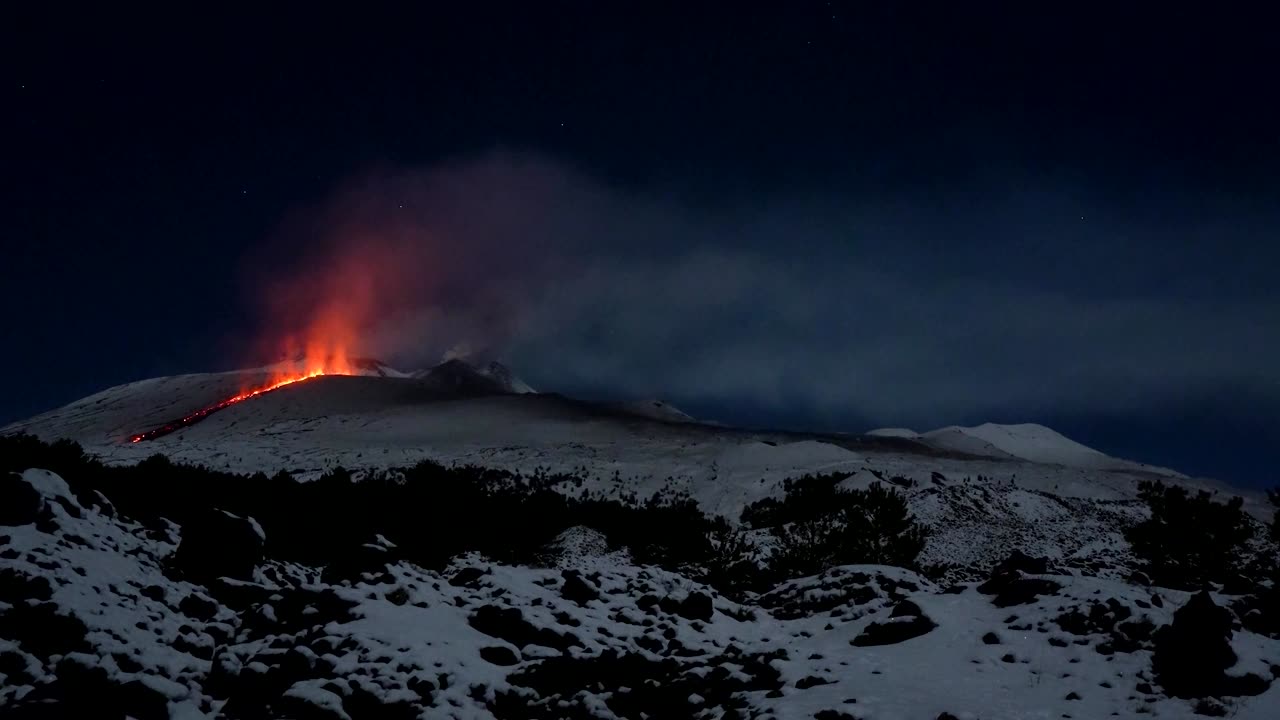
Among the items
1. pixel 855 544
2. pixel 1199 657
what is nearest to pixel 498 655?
pixel 1199 657

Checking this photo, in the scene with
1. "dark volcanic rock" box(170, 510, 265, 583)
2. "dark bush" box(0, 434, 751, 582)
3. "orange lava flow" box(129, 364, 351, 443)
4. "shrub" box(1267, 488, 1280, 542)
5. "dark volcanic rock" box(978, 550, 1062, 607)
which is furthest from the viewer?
"orange lava flow" box(129, 364, 351, 443)

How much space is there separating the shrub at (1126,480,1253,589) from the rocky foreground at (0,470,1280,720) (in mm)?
9561

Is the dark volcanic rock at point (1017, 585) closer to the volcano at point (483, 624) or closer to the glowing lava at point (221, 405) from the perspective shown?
the volcano at point (483, 624)

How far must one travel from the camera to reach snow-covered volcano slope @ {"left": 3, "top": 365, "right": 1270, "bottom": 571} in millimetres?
54719

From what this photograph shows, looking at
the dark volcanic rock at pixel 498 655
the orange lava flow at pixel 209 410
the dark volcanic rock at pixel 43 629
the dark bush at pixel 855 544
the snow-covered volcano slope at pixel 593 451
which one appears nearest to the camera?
the dark volcanic rock at pixel 43 629

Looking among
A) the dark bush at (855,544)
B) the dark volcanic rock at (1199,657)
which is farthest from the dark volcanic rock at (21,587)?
the dark bush at (855,544)

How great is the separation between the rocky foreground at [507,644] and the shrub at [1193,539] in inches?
376

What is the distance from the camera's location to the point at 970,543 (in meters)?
46.3

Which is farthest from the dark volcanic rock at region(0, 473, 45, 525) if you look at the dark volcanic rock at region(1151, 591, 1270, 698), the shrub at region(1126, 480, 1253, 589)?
the shrub at region(1126, 480, 1253, 589)

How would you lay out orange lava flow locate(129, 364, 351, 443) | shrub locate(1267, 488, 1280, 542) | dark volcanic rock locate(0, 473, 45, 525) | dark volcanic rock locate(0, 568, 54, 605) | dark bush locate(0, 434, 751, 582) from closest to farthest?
dark volcanic rock locate(0, 568, 54, 605) → dark volcanic rock locate(0, 473, 45, 525) → dark bush locate(0, 434, 751, 582) → shrub locate(1267, 488, 1280, 542) → orange lava flow locate(129, 364, 351, 443)

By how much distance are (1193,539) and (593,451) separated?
66980mm

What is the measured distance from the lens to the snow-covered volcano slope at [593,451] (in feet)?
180

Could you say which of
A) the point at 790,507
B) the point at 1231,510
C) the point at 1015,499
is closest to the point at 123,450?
the point at 790,507

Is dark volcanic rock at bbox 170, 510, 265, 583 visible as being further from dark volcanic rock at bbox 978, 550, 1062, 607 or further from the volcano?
dark volcanic rock at bbox 978, 550, 1062, 607
